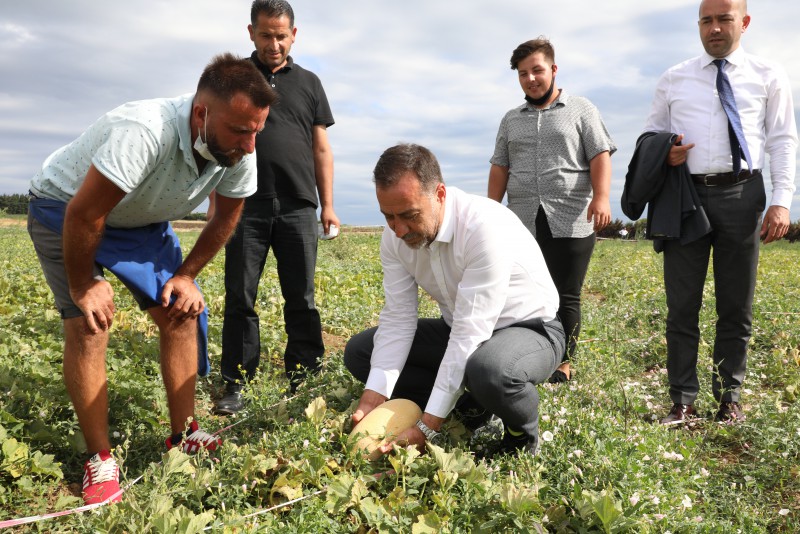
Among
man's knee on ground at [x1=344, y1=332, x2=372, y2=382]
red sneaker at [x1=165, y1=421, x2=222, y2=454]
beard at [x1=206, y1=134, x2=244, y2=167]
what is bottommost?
red sneaker at [x1=165, y1=421, x2=222, y2=454]

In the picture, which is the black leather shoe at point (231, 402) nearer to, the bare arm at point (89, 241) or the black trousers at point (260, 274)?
the black trousers at point (260, 274)

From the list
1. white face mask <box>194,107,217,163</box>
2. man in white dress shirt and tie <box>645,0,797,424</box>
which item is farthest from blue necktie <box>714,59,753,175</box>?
white face mask <box>194,107,217,163</box>

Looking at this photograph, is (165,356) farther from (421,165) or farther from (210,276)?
(210,276)

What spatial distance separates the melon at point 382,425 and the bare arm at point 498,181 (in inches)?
87.1

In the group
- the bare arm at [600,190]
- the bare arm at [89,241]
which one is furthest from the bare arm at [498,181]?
the bare arm at [89,241]

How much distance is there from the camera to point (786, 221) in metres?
3.92

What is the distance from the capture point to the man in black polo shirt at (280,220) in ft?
13.9

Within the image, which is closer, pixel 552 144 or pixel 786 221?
pixel 786 221

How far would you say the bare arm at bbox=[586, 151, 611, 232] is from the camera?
15.0 ft

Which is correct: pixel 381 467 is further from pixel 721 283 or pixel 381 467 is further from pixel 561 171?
pixel 561 171

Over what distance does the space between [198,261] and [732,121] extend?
3.03 m

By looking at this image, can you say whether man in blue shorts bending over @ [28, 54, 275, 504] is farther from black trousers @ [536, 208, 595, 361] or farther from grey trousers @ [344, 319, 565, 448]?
black trousers @ [536, 208, 595, 361]

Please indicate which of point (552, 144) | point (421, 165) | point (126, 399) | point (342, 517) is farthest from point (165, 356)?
point (552, 144)

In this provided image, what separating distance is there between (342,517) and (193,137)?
1.77 metres
